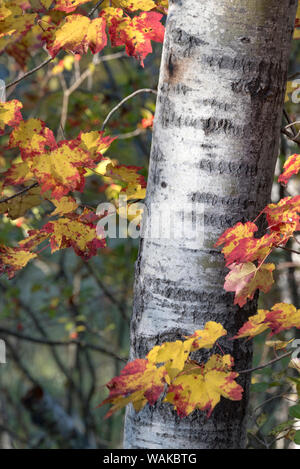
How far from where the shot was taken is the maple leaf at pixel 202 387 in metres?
0.87

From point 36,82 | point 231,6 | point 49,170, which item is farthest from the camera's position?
point 36,82

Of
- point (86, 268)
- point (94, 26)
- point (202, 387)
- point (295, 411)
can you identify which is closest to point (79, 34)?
point (94, 26)

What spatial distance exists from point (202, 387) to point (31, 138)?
622mm

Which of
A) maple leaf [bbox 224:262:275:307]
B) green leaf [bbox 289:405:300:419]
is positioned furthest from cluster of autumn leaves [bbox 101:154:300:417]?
green leaf [bbox 289:405:300:419]

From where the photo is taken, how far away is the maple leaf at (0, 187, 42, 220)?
4.19 feet

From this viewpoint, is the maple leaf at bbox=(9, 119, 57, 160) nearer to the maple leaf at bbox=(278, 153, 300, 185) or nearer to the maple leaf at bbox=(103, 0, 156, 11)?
the maple leaf at bbox=(103, 0, 156, 11)

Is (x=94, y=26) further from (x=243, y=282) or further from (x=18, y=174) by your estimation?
(x=243, y=282)

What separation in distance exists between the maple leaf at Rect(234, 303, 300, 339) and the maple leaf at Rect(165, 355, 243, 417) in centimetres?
7

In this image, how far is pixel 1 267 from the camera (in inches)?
43.9

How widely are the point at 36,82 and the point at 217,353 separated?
289 centimetres

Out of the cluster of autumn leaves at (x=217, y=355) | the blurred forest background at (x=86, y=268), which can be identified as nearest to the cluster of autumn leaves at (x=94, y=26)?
the cluster of autumn leaves at (x=217, y=355)

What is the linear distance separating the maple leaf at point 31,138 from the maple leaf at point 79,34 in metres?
0.17
